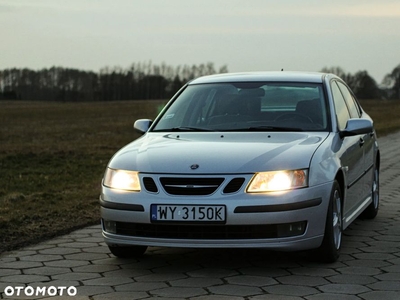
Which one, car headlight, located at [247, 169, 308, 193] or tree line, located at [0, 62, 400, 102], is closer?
car headlight, located at [247, 169, 308, 193]

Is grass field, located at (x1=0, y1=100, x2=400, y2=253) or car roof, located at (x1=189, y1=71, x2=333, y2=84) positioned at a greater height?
car roof, located at (x1=189, y1=71, x2=333, y2=84)

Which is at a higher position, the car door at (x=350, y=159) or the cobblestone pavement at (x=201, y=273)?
the car door at (x=350, y=159)

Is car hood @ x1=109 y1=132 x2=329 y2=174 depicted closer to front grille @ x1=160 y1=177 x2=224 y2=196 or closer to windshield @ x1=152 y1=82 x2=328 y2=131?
front grille @ x1=160 y1=177 x2=224 y2=196

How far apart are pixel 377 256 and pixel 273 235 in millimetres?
1203

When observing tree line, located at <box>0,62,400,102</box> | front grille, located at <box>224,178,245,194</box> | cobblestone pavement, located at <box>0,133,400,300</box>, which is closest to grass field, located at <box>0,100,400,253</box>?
cobblestone pavement, located at <box>0,133,400,300</box>

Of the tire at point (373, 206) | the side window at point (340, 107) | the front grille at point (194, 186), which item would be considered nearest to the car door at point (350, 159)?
the side window at point (340, 107)

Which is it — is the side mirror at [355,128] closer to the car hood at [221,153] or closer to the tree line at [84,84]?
the car hood at [221,153]

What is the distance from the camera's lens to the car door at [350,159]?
6605 millimetres

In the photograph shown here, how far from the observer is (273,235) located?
559 cm

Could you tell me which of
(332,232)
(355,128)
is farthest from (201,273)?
(355,128)

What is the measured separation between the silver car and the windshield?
15 millimetres

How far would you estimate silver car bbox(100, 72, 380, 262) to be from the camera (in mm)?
5508

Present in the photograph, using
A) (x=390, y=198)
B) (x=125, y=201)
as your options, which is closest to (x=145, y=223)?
(x=125, y=201)

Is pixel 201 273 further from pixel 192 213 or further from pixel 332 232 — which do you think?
pixel 332 232
